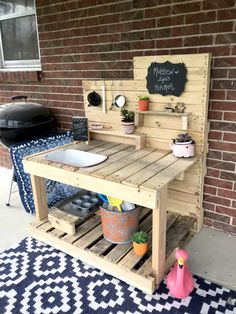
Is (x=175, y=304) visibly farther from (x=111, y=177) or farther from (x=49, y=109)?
(x=49, y=109)

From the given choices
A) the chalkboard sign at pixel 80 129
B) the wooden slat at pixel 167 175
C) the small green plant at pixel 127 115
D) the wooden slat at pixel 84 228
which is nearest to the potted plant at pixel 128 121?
the small green plant at pixel 127 115

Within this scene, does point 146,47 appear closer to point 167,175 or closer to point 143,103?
point 143,103

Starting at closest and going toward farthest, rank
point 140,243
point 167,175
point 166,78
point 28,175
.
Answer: point 167,175 < point 140,243 < point 166,78 < point 28,175

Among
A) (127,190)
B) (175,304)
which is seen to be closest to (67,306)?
(175,304)

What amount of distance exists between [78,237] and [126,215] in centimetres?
48

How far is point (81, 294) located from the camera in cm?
190

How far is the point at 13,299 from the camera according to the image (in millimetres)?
1878

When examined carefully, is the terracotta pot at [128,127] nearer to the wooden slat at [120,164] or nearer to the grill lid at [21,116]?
the wooden slat at [120,164]

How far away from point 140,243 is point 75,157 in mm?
874

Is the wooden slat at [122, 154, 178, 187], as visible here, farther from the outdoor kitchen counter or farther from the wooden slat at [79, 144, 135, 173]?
the wooden slat at [79, 144, 135, 173]

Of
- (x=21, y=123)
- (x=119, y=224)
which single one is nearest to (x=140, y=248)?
(x=119, y=224)

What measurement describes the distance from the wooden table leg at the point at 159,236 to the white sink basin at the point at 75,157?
0.65 meters

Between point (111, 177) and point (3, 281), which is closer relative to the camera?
point (111, 177)

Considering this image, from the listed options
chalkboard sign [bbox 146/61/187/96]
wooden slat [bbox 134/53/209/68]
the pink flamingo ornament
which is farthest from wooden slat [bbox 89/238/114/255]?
wooden slat [bbox 134/53/209/68]
